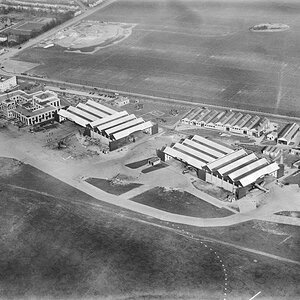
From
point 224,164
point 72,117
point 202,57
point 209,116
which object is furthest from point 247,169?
point 202,57

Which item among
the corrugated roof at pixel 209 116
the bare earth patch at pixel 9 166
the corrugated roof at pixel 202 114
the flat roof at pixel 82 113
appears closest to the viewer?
the bare earth patch at pixel 9 166

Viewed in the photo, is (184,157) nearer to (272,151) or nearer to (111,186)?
(111,186)

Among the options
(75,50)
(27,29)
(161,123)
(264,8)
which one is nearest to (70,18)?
(27,29)

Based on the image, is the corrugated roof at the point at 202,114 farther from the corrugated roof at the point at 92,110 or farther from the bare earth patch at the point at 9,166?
the bare earth patch at the point at 9,166

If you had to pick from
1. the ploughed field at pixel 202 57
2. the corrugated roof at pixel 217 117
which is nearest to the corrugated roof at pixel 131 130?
the corrugated roof at pixel 217 117

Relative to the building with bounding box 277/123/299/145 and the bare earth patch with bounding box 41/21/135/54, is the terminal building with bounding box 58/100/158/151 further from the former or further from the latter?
the bare earth patch with bounding box 41/21/135/54

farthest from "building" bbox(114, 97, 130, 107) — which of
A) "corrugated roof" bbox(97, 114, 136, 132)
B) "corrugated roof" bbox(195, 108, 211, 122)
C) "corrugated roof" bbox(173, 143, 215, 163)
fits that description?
"corrugated roof" bbox(173, 143, 215, 163)

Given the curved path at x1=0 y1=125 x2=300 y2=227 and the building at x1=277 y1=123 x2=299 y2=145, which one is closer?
the curved path at x1=0 y1=125 x2=300 y2=227
